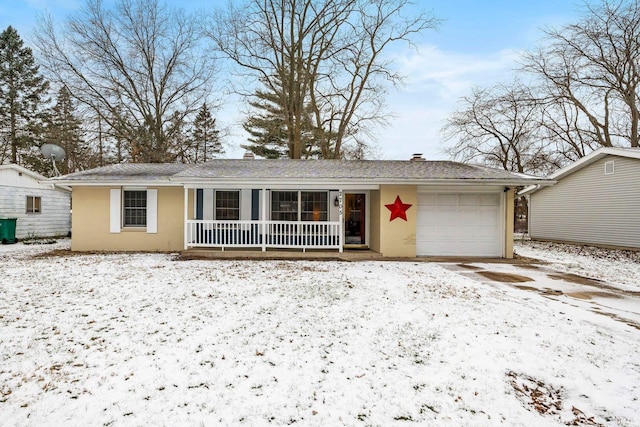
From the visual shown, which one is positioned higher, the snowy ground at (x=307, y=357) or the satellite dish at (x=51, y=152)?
the satellite dish at (x=51, y=152)

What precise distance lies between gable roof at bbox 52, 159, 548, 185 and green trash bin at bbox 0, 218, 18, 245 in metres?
5.64

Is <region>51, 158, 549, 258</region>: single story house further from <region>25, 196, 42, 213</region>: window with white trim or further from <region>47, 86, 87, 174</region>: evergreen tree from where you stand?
<region>47, 86, 87, 174</region>: evergreen tree

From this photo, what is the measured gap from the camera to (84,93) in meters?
19.4

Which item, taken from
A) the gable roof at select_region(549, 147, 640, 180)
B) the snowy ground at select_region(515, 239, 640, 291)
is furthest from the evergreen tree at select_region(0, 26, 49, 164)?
the gable roof at select_region(549, 147, 640, 180)

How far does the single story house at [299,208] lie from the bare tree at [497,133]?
13.2 m

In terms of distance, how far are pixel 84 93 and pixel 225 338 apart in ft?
69.7

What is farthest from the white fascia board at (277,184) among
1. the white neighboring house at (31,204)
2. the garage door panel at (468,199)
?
the white neighboring house at (31,204)

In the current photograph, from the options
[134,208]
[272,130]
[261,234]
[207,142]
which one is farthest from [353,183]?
[207,142]

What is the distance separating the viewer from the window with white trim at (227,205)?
1179 centimetres

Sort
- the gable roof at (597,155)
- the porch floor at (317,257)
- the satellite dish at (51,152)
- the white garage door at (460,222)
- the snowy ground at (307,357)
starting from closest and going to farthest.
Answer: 1. the snowy ground at (307,357)
2. the porch floor at (317,257)
3. the white garage door at (460,222)
4. the gable roof at (597,155)
5. the satellite dish at (51,152)

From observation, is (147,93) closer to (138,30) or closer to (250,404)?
→ (138,30)

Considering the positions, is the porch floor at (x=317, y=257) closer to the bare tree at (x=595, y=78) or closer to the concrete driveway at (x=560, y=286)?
the concrete driveway at (x=560, y=286)

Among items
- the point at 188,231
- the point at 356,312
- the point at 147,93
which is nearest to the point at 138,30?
the point at 147,93

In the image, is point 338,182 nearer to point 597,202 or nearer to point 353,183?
point 353,183
